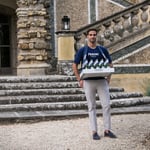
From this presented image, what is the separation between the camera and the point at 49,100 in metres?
11.1

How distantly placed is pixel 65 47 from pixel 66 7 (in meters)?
3.75

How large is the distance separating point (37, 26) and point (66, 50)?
1.77 meters

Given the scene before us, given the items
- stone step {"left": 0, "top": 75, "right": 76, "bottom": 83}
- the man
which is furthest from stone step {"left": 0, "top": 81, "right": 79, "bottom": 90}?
the man

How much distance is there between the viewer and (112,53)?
13438 mm

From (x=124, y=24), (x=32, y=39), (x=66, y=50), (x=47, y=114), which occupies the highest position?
(x=124, y=24)

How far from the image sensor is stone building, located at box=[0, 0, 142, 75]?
14.8 meters

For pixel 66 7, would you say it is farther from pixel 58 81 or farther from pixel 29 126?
pixel 29 126

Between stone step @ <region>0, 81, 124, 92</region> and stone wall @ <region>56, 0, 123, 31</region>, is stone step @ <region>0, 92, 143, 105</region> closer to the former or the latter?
stone step @ <region>0, 81, 124, 92</region>

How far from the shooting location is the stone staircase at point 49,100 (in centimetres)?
1002

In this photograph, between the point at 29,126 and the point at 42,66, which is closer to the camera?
the point at 29,126

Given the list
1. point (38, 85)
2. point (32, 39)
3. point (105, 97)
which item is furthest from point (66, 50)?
point (105, 97)

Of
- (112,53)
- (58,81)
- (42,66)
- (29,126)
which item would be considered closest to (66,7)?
(42,66)

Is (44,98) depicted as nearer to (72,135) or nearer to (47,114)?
(47,114)

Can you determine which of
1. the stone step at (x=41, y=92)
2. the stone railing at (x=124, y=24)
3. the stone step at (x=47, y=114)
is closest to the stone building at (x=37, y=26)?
the stone railing at (x=124, y=24)
